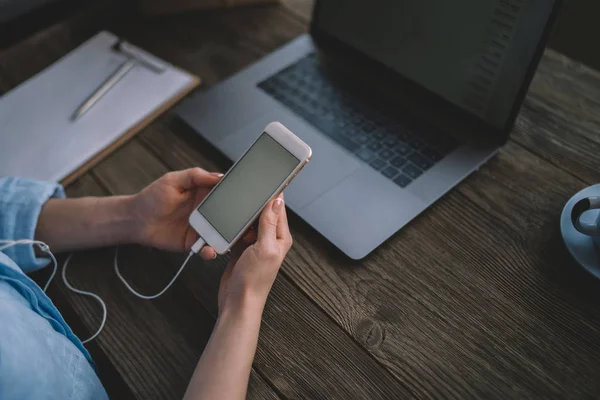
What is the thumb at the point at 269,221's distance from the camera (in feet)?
1.70

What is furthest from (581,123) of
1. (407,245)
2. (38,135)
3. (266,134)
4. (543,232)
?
(38,135)

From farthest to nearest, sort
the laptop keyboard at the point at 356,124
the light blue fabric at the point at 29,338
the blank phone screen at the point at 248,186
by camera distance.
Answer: the laptop keyboard at the point at 356,124
the blank phone screen at the point at 248,186
the light blue fabric at the point at 29,338

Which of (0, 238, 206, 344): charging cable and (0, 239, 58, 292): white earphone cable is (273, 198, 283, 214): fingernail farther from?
(0, 239, 58, 292): white earphone cable

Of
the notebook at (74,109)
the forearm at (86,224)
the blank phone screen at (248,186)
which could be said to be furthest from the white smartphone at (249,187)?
the notebook at (74,109)

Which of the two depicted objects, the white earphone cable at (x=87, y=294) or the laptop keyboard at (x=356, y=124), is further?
the laptop keyboard at (x=356, y=124)

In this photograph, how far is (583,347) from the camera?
50 centimetres

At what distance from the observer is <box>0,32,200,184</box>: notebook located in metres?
0.71

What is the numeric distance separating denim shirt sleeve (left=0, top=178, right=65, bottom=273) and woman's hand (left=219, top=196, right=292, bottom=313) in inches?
9.7

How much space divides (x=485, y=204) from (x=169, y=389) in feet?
1.40

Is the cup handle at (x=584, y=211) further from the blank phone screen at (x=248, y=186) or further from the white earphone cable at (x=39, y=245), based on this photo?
the white earphone cable at (x=39, y=245)

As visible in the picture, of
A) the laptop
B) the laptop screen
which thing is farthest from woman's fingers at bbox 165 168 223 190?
the laptop screen

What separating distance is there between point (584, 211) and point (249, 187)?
366 mm

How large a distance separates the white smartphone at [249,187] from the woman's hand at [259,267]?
18 millimetres

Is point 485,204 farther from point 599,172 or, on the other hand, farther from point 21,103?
point 21,103
